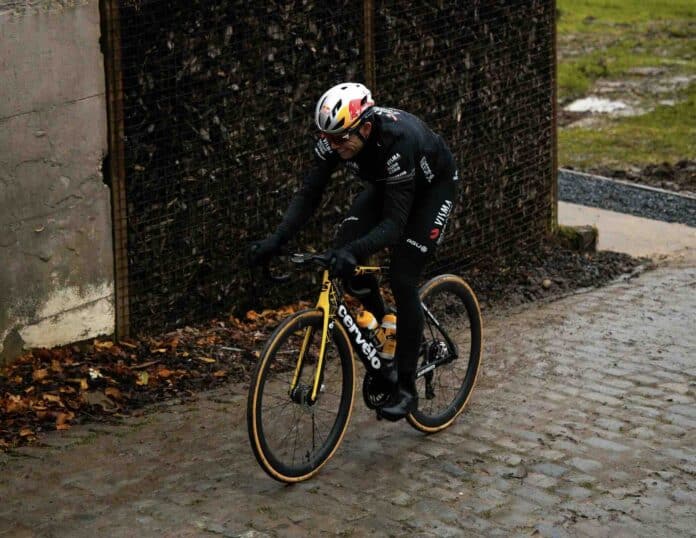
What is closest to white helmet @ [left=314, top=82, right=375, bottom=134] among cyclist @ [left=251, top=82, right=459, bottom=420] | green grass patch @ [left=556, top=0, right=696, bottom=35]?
cyclist @ [left=251, top=82, right=459, bottom=420]

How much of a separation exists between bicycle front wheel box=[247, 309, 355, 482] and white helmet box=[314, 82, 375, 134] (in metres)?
0.92

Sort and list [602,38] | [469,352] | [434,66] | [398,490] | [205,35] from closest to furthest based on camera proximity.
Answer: [398,490]
[469,352]
[205,35]
[434,66]
[602,38]

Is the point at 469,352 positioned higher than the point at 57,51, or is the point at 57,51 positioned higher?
the point at 57,51

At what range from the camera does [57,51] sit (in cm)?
807

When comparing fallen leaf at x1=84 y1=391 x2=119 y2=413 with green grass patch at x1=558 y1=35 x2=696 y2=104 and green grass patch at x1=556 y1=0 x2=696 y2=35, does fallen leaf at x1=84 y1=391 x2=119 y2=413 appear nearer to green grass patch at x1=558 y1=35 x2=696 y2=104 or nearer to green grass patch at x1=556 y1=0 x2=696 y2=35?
green grass patch at x1=558 y1=35 x2=696 y2=104

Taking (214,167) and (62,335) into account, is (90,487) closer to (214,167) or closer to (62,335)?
(62,335)

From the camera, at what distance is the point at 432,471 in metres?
6.97

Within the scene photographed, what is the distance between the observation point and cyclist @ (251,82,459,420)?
6.68 m

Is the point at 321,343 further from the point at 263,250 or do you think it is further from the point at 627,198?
the point at 627,198

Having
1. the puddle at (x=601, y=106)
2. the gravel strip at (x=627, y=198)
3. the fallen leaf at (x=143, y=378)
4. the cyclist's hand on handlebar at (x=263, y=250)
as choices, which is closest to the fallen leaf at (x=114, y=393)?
the fallen leaf at (x=143, y=378)

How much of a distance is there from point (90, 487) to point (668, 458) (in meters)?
3.00

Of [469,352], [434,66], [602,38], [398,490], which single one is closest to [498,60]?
[434,66]

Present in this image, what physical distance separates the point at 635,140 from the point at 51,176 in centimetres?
1000

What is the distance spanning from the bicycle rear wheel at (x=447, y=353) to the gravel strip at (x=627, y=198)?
214 inches
